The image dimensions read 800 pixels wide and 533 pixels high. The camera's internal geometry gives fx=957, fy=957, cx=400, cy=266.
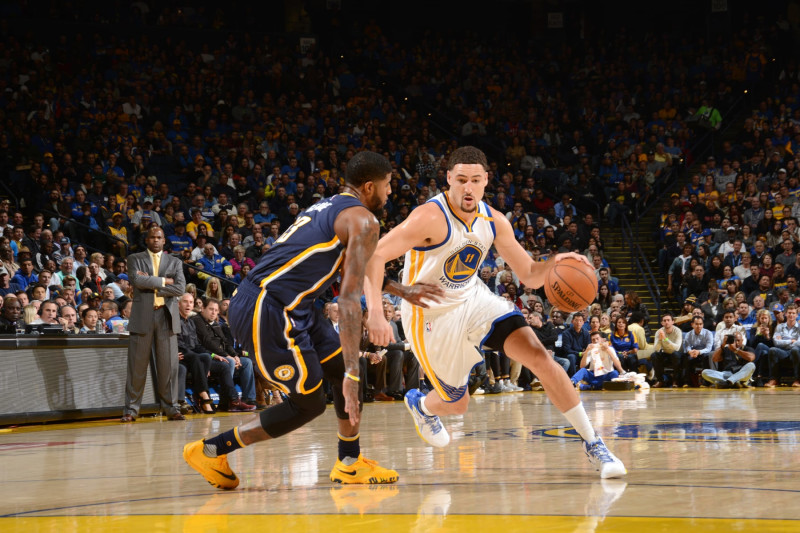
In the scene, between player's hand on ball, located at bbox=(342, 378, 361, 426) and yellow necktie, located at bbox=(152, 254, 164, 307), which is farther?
yellow necktie, located at bbox=(152, 254, 164, 307)

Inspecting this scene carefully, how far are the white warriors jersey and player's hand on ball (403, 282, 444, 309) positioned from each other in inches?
6.9

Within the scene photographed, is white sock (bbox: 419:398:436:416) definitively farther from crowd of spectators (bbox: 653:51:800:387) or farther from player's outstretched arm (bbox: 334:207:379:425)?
crowd of spectators (bbox: 653:51:800:387)

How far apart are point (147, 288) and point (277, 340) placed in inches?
208

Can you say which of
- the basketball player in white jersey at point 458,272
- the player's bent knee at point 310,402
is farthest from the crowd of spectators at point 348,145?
the player's bent knee at point 310,402

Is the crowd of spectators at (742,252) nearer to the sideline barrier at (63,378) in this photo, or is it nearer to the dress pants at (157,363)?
the dress pants at (157,363)

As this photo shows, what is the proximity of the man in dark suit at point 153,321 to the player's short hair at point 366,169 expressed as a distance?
16.6 feet

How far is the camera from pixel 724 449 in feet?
18.5

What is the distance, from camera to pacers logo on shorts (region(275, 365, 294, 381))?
14.0 ft

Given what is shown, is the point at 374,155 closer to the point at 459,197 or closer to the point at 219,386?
the point at 459,197

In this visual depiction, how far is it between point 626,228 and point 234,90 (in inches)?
325

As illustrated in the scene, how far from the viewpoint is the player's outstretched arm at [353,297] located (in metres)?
4.04

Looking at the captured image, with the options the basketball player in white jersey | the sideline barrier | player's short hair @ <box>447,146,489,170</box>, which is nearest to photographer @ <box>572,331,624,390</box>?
the sideline barrier

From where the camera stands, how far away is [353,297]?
4.06 meters

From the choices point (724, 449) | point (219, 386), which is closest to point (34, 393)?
point (219, 386)
